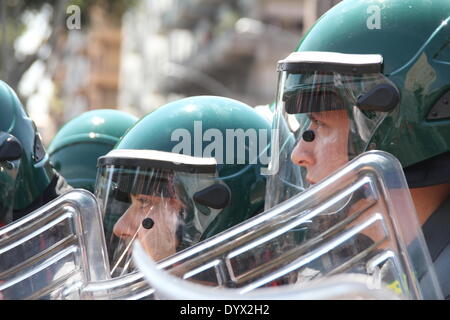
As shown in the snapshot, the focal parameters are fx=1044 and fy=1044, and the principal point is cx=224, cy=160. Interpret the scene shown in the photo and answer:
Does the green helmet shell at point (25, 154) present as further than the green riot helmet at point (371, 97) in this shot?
Yes

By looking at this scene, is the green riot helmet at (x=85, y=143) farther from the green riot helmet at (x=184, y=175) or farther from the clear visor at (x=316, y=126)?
the clear visor at (x=316, y=126)

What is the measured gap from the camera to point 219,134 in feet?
10.1

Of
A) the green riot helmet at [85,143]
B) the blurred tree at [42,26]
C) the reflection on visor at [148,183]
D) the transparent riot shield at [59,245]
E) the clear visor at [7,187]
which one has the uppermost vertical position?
the transparent riot shield at [59,245]

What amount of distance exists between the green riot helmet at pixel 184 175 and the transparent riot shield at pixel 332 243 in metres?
0.83

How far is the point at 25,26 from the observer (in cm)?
1384

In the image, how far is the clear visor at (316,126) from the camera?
7.97 feet

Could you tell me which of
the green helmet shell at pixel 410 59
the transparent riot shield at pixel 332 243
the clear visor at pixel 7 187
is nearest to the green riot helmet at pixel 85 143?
the clear visor at pixel 7 187

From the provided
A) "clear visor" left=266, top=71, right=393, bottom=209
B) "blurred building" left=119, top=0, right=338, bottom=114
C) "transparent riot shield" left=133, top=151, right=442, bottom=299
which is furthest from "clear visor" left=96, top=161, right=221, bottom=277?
"blurred building" left=119, top=0, right=338, bottom=114

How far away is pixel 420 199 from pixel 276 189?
0.35 m

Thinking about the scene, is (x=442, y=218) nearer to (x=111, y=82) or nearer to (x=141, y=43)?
(x=111, y=82)

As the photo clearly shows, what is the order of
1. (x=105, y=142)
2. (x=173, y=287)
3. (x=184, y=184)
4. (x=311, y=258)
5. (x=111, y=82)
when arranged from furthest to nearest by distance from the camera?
(x=111, y=82) < (x=105, y=142) < (x=184, y=184) < (x=311, y=258) < (x=173, y=287)

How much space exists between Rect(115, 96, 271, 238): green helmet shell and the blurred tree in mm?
6531

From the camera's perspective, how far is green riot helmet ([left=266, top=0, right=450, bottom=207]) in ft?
7.98
